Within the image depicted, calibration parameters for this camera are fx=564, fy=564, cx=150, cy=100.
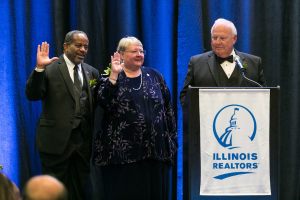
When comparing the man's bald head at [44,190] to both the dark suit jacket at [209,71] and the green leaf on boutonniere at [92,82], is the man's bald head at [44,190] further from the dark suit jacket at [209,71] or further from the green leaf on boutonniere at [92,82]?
the green leaf on boutonniere at [92,82]

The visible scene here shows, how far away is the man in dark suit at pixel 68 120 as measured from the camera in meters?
4.14

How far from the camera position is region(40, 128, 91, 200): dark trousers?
4.15m

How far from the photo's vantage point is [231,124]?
11.1 ft

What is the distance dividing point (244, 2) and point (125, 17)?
109 cm

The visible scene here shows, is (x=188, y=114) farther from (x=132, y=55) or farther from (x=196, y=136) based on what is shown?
(x=132, y=55)

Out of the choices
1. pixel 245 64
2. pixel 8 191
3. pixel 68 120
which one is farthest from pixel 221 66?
pixel 8 191

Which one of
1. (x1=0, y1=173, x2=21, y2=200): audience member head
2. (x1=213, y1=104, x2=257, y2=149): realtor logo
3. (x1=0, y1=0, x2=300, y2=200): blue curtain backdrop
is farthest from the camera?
(x1=0, y1=0, x2=300, y2=200): blue curtain backdrop

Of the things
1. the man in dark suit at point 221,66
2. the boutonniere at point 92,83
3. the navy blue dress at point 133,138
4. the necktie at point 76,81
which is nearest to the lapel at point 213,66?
the man in dark suit at point 221,66

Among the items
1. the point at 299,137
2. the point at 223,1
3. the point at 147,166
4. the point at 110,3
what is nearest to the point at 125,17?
the point at 110,3

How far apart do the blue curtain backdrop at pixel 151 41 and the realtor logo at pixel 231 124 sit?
1711 millimetres

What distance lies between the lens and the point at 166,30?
5129 mm

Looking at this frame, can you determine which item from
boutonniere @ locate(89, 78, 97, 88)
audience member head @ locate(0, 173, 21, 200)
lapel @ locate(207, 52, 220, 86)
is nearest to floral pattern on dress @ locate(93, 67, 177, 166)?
boutonniere @ locate(89, 78, 97, 88)

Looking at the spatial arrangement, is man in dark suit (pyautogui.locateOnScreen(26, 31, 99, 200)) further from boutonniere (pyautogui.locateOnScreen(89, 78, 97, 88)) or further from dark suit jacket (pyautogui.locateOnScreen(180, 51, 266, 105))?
dark suit jacket (pyautogui.locateOnScreen(180, 51, 266, 105))

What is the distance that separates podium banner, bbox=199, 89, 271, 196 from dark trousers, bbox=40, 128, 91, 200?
1.13m
